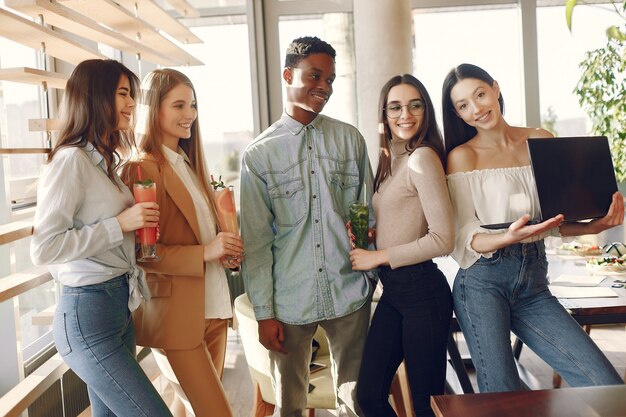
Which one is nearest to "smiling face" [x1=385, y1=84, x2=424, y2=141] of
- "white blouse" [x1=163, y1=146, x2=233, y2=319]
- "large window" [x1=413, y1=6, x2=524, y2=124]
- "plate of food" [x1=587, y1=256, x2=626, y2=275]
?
"white blouse" [x1=163, y1=146, x2=233, y2=319]

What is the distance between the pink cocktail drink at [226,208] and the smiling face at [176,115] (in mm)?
297

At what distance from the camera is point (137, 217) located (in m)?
1.73

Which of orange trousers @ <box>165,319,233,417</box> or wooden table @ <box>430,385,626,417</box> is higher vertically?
wooden table @ <box>430,385,626,417</box>

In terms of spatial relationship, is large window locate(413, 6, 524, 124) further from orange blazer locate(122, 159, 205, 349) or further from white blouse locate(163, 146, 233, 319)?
orange blazer locate(122, 159, 205, 349)

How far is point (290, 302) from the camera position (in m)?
2.08

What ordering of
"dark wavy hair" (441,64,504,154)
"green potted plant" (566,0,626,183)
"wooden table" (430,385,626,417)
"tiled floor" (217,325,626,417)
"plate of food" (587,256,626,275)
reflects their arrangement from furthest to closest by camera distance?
"green potted plant" (566,0,626,183), "tiled floor" (217,325,626,417), "plate of food" (587,256,626,275), "dark wavy hair" (441,64,504,154), "wooden table" (430,385,626,417)

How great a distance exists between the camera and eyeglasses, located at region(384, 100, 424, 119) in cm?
205

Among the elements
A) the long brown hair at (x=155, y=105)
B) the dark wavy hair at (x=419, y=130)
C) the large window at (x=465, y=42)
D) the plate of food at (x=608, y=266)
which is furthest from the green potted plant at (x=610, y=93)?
the long brown hair at (x=155, y=105)

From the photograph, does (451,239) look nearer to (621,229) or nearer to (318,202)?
(318,202)

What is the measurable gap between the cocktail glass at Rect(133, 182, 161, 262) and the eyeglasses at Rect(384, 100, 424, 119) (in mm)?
828

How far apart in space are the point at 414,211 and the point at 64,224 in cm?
107

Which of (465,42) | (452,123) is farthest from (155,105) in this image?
(465,42)

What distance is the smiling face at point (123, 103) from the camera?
184 cm

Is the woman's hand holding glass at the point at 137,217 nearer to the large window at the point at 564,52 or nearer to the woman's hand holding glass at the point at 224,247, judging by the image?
the woman's hand holding glass at the point at 224,247
